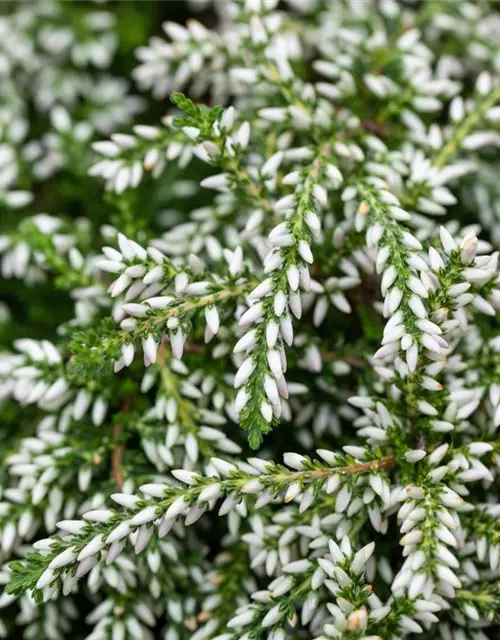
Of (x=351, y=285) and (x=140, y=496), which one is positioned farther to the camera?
(x=351, y=285)

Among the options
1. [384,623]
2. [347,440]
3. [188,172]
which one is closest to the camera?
[384,623]

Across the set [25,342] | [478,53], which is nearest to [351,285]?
[25,342]

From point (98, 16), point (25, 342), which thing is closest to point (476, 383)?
point (25, 342)

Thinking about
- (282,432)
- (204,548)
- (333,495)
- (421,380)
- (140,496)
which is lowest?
(204,548)

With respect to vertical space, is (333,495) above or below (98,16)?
below

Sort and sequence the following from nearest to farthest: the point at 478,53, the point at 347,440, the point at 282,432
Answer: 1. the point at 347,440
2. the point at 282,432
3. the point at 478,53

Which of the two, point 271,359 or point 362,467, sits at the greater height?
point 271,359

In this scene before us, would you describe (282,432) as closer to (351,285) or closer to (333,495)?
(333,495)
